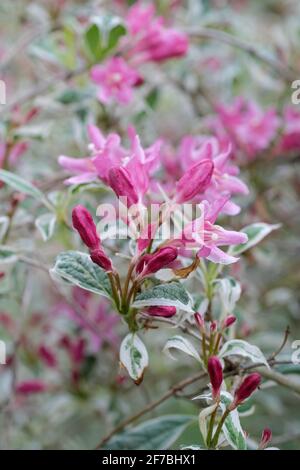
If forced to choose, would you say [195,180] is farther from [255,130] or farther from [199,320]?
[255,130]

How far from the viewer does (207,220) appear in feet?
2.27

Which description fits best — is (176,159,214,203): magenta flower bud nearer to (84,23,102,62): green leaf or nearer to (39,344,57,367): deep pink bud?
(84,23,102,62): green leaf

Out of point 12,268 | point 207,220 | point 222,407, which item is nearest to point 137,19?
point 12,268

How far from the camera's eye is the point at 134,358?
707 millimetres

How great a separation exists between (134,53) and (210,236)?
619 mm

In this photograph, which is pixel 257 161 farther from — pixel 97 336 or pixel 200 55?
pixel 97 336

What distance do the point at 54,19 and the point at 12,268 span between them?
0.59 metres

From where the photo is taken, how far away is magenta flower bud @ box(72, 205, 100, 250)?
27.2 inches

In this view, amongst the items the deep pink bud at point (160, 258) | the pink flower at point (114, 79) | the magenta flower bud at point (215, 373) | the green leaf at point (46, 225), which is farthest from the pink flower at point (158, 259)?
Answer: the pink flower at point (114, 79)

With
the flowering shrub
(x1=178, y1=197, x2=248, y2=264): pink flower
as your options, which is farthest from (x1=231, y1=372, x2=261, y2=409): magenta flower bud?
(x1=178, y1=197, x2=248, y2=264): pink flower

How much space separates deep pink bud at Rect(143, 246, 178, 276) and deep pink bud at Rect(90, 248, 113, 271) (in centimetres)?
4

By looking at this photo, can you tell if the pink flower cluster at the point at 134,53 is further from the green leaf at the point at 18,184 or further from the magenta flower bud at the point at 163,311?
the magenta flower bud at the point at 163,311

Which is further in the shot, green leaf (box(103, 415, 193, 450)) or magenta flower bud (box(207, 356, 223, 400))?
green leaf (box(103, 415, 193, 450))

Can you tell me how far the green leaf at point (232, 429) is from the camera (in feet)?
2.23
